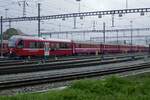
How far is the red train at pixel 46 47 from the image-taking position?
42.7 meters

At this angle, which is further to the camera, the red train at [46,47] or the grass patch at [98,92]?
the red train at [46,47]

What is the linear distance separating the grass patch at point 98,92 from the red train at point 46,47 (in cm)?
2265

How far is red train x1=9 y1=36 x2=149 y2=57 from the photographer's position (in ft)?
140

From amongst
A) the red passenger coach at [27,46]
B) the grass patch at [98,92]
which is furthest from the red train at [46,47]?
the grass patch at [98,92]

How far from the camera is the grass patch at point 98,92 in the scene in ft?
35.5

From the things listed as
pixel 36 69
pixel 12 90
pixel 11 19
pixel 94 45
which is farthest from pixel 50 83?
pixel 94 45

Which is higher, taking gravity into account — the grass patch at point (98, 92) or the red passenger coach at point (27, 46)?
the red passenger coach at point (27, 46)

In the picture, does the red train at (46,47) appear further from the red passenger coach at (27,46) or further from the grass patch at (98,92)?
the grass patch at (98,92)

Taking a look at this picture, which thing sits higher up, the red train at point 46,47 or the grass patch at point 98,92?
the red train at point 46,47

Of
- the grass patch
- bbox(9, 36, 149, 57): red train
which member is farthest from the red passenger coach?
the grass patch

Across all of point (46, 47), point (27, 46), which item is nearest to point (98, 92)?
point (46, 47)

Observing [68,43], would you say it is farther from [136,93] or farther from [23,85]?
[136,93]

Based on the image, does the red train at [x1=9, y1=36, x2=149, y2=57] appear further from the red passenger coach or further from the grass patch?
the grass patch

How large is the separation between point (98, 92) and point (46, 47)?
2398 centimetres
